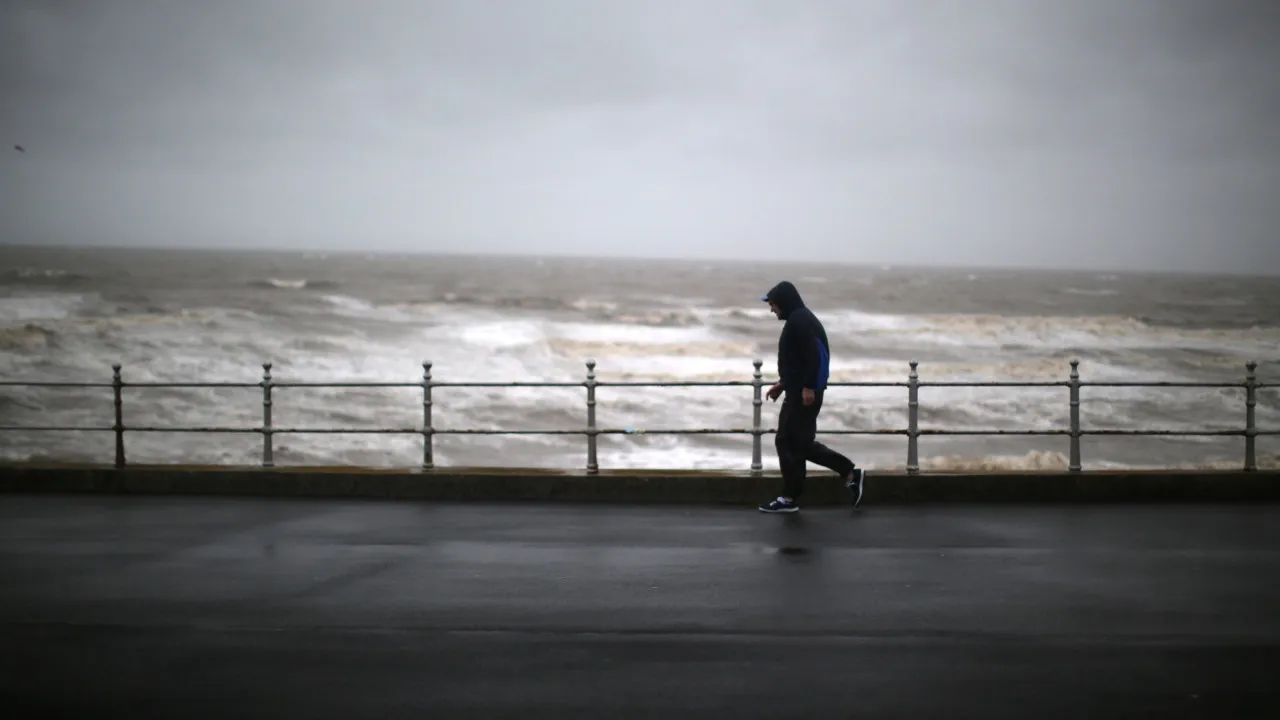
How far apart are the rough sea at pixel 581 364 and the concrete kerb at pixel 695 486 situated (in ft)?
33.3

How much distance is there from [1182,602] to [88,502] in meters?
9.57

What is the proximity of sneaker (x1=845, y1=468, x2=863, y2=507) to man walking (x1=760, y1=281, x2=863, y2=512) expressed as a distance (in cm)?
14

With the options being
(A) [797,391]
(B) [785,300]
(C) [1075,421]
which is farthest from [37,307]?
(C) [1075,421]

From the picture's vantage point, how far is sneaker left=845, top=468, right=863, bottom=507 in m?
11.1

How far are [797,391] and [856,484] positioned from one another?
1.09 meters

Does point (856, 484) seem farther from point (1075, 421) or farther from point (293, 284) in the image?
point (293, 284)

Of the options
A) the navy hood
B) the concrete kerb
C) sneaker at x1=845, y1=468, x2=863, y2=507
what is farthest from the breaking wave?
sneaker at x1=845, y1=468, x2=863, y2=507

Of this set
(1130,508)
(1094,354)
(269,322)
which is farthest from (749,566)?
(269,322)

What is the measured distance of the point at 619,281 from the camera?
480ft

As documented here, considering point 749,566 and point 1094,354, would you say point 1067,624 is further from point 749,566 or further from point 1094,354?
point 1094,354

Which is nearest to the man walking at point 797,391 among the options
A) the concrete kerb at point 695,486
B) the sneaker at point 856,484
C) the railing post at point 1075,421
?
the sneaker at point 856,484

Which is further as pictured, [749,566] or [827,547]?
[827,547]

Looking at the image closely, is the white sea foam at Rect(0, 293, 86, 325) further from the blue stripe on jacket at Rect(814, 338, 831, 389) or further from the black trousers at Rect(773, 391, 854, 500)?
the blue stripe on jacket at Rect(814, 338, 831, 389)

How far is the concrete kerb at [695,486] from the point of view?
11.6 meters
